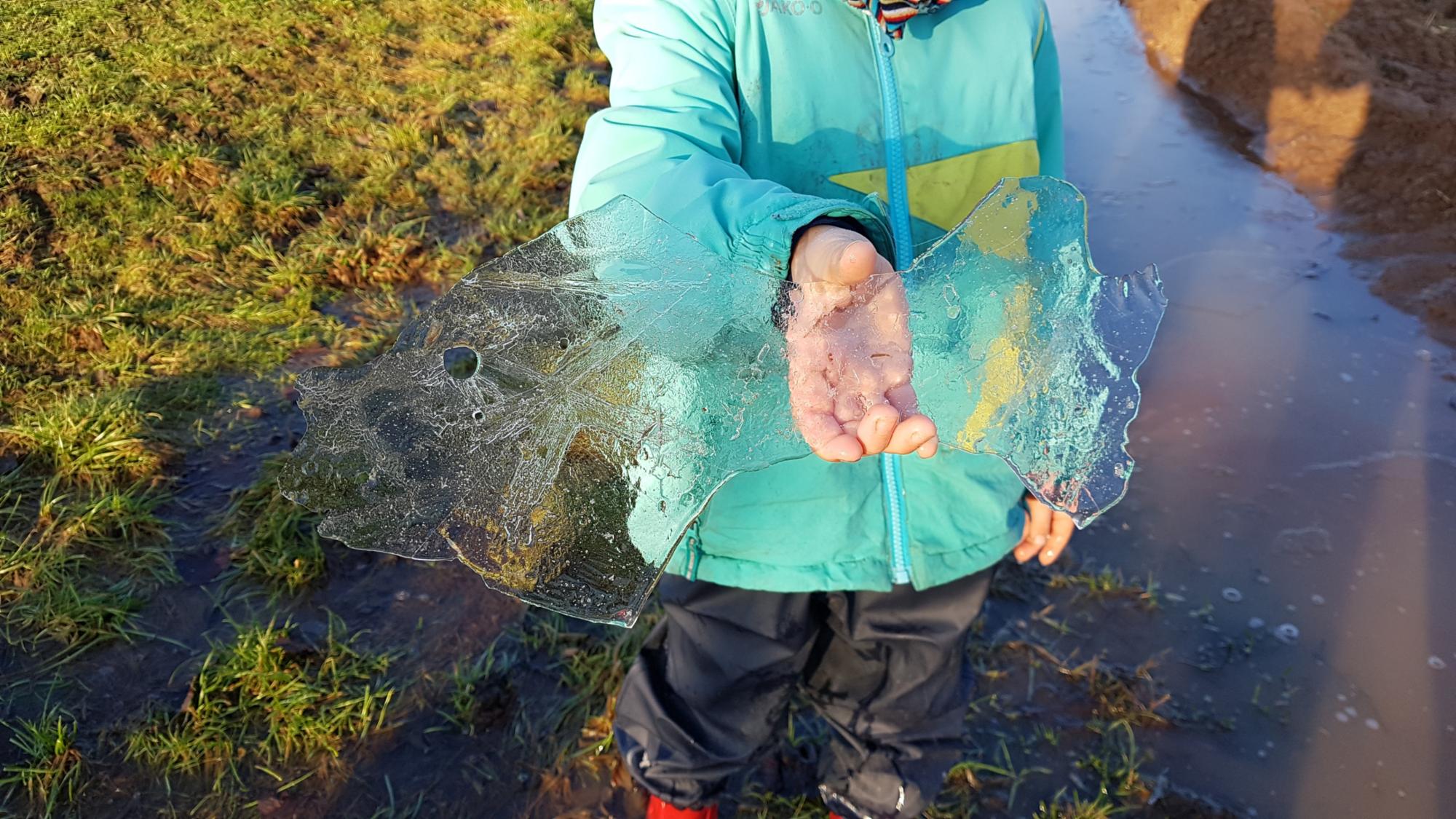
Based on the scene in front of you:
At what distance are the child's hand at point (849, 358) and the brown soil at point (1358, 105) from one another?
3.60 metres

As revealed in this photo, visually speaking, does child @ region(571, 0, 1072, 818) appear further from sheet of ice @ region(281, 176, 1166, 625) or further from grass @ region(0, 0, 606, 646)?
grass @ region(0, 0, 606, 646)

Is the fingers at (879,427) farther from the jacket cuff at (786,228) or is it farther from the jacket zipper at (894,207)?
the jacket zipper at (894,207)

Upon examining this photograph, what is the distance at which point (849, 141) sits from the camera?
1519 millimetres

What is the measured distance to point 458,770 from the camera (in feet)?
6.60

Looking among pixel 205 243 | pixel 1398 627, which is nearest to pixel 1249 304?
pixel 1398 627

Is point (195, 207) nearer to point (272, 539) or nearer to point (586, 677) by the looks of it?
point (272, 539)

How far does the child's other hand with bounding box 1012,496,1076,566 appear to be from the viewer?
179cm

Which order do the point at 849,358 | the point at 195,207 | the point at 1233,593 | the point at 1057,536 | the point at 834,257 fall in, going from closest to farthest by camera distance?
the point at 834,257 < the point at 849,358 < the point at 1057,536 < the point at 1233,593 < the point at 195,207

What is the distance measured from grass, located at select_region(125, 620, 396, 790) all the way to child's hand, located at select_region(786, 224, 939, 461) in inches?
57.2

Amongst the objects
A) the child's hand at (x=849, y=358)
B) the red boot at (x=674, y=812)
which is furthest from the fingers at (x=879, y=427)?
the red boot at (x=674, y=812)

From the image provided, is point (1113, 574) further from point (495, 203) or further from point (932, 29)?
point (495, 203)

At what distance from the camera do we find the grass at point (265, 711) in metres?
1.91

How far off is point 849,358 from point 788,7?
0.68m

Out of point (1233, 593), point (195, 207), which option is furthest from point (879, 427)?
point (195, 207)
